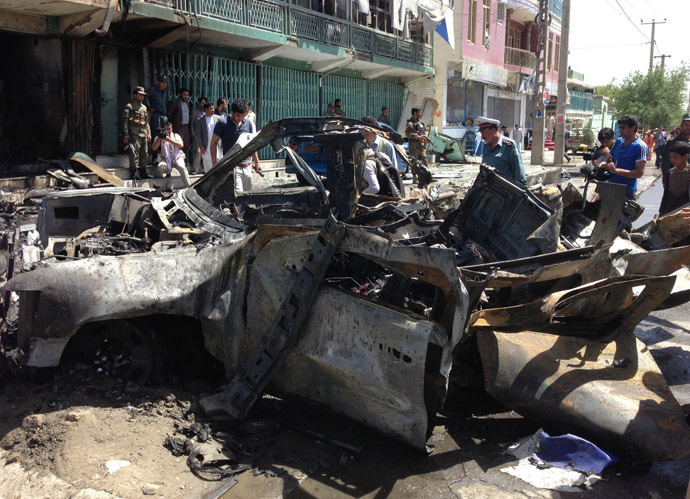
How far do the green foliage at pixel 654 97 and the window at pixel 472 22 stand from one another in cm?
2217

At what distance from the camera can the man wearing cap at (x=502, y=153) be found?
18.3 feet

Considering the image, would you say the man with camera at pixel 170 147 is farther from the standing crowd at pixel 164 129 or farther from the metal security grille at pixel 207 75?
the metal security grille at pixel 207 75

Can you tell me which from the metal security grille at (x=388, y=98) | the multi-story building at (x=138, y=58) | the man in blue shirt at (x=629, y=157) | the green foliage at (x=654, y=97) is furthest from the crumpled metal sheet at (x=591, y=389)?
the green foliage at (x=654, y=97)

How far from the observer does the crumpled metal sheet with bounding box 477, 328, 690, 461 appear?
2982mm

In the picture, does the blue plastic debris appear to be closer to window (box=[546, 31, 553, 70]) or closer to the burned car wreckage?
the burned car wreckage

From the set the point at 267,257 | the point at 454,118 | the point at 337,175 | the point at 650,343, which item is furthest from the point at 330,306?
the point at 454,118

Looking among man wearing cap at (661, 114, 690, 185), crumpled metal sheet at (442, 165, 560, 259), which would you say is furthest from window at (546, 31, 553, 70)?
crumpled metal sheet at (442, 165, 560, 259)

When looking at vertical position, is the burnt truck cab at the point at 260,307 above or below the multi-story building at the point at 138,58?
below

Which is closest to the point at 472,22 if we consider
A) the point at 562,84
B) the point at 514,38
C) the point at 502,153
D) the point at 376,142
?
the point at 562,84

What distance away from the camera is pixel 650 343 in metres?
4.91

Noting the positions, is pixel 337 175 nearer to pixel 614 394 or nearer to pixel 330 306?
pixel 330 306

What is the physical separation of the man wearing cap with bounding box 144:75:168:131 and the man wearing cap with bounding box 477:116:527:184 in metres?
7.40

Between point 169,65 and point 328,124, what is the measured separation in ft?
31.7

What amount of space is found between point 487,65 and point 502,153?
25343mm
